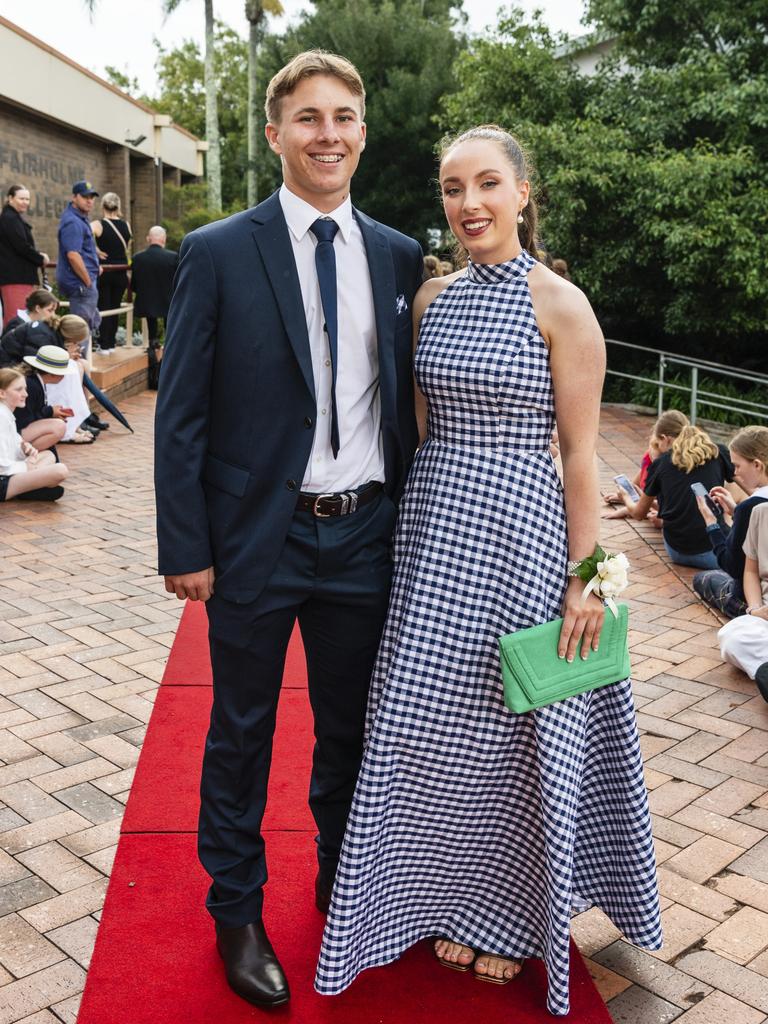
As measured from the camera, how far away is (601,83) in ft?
52.6

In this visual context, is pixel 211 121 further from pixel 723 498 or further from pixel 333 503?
pixel 333 503

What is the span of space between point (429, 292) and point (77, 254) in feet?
33.0

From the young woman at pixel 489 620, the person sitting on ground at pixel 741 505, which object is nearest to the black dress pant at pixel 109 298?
the person sitting on ground at pixel 741 505

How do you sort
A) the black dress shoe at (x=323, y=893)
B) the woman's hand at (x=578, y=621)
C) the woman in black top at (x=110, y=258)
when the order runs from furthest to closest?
the woman in black top at (x=110, y=258) → the black dress shoe at (x=323, y=893) → the woman's hand at (x=578, y=621)

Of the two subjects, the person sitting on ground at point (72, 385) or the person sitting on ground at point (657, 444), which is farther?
the person sitting on ground at point (72, 385)

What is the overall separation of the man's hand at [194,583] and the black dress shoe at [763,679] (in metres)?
2.77

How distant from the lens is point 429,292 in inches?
110

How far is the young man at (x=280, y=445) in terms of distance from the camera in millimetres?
2471

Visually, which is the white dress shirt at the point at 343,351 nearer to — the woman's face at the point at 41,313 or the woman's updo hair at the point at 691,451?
the woman's updo hair at the point at 691,451

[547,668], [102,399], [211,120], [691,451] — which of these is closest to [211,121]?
[211,120]

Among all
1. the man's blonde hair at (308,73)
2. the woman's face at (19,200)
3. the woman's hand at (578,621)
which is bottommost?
the woman's hand at (578,621)

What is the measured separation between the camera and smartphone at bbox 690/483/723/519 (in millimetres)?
6473

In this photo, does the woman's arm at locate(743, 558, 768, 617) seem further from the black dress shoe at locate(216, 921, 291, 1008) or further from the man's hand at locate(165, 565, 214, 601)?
the man's hand at locate(165, 565, 214, 601)

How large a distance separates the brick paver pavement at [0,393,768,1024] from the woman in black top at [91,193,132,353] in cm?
761
